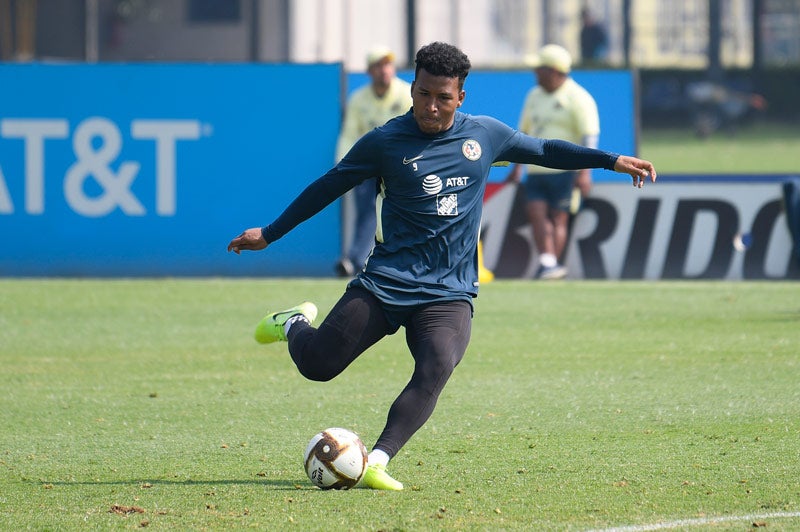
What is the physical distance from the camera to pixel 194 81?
1531 cm

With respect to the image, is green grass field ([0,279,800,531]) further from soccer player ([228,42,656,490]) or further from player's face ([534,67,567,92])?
player's face ([534,67,567,92])

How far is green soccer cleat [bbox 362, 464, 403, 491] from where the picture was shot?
6051mm

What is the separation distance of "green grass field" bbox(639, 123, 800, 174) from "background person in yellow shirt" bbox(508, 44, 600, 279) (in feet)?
31.5

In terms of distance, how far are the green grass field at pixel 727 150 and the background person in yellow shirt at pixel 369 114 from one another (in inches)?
401

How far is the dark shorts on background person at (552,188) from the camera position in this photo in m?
14.4

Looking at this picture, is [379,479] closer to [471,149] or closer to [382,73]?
[471,149]

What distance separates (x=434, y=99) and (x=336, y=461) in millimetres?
1566

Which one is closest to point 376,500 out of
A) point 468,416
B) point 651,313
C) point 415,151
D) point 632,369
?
point 415,151

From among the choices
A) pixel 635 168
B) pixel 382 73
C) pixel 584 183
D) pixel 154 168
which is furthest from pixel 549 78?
pixel 635 168

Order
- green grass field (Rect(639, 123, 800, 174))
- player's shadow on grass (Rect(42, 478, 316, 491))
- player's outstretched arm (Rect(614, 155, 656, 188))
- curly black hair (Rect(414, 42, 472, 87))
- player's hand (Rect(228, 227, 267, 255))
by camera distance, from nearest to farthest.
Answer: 1. curly black hair (Rect(414, 42, 472, 87))
2. player's shadow on grass (Rect(42, 478, 316, 491))
3. player's hand (Rect(228, 227, 267, 255))
4. player's outstretched arm (Rect(614, 155, 656, 188))
5. green grass field (Rect(639, 123, 800, 174))

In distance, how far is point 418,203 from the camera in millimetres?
6305

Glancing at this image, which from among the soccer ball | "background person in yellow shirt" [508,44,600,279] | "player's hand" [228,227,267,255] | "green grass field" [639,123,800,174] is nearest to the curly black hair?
"player's hand" [228,227,267,255]

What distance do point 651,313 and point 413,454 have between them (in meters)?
5.71

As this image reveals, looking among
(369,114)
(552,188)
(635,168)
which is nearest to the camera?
(635,168)
